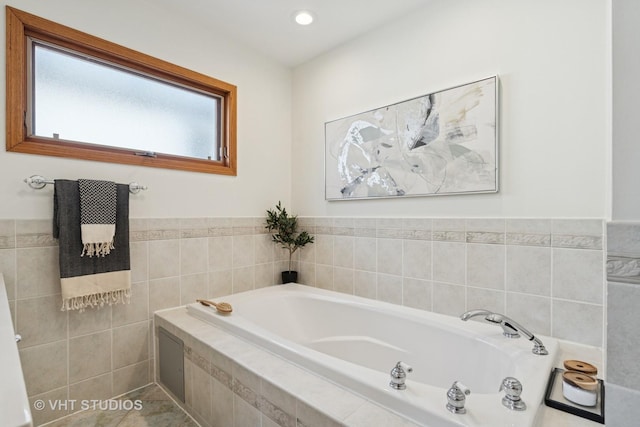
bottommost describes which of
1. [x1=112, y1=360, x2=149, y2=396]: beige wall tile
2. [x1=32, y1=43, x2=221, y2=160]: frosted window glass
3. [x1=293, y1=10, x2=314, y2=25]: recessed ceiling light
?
[x1=112, y1=360, x2=149, y2=396]: beige wall tile

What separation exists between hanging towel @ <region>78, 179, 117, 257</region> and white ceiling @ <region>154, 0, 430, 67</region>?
1.27 metres

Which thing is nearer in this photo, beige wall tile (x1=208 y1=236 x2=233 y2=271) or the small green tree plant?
beige wall tile (x1=208 y1=236 x2=233 y2=271)

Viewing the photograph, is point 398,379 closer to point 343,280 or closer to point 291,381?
point 291,381

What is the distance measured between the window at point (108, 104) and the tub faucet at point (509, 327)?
1888 millimetres

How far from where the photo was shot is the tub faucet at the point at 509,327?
1.35 m

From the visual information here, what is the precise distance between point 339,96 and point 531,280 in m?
→ 1.82

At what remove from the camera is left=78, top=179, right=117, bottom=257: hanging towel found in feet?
5.27

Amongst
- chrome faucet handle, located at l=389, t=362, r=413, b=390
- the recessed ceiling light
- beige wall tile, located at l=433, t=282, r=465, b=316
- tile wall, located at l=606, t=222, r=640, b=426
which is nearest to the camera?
tile wall, located at l=606, t=222, r=640, b=426

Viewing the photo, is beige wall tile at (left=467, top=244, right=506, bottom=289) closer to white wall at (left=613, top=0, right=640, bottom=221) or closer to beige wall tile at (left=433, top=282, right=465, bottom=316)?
beige wall tile at (left=433, top=282, right=465, bottom=316)

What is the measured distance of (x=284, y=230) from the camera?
2.62 m

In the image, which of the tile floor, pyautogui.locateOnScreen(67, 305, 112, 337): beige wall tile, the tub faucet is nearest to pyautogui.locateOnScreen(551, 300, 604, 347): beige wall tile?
the tub faucet

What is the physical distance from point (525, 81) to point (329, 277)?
1.80 meters

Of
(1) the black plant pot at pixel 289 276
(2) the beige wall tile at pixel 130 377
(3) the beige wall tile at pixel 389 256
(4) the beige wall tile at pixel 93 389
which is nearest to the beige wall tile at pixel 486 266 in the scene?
(3) the beige wall tile at pixel 389 256

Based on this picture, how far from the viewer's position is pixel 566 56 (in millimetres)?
1496
